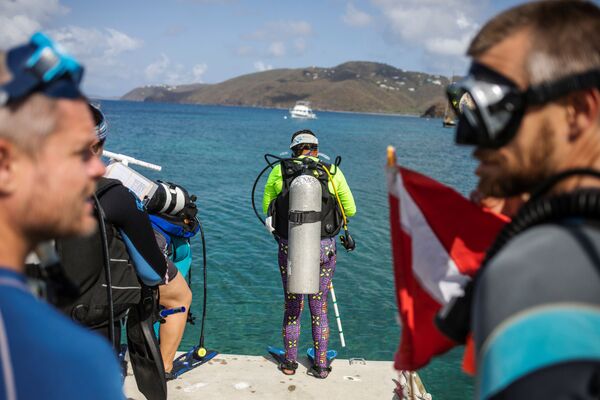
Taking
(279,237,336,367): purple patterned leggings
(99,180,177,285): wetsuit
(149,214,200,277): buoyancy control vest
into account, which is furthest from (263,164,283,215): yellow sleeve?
(99,180,177,285): wetsuit

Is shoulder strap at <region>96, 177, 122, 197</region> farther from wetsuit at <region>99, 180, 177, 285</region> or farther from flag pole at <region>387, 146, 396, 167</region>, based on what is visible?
flag pole at <region>387, 146, 396, 167</region>

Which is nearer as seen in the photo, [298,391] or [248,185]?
[298,391]

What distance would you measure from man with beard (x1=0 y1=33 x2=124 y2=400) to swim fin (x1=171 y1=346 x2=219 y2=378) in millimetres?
4510

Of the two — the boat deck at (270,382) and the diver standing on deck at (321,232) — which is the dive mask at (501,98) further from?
the boat deck at (270,382)

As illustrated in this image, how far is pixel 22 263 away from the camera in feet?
4.31

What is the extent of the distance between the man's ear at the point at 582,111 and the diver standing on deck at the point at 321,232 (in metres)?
4.37

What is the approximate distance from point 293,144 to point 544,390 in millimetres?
5035

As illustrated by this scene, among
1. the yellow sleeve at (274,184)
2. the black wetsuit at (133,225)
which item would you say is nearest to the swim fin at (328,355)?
the yellow sleeve at (274,184)

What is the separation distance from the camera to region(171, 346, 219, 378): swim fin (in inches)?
216

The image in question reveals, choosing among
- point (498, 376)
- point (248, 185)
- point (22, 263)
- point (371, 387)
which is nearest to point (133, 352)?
point (371, 387)

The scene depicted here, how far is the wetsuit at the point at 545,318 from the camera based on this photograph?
108 cm

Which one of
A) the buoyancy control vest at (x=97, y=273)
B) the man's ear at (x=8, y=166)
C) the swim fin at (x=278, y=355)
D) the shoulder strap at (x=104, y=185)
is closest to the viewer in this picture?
the man's ear at (x=8, y=166)

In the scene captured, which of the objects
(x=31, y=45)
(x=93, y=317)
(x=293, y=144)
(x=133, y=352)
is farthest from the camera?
(x=293, y=144)

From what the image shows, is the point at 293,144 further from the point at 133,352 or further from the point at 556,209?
the point at 556,209
